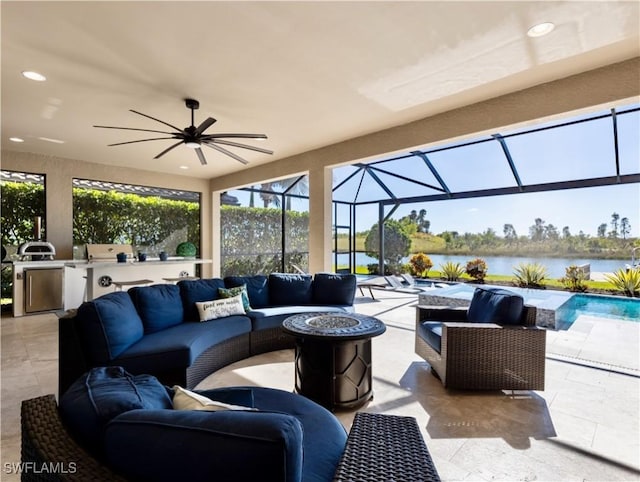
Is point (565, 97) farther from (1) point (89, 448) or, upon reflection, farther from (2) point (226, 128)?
(1) point (89, 448)

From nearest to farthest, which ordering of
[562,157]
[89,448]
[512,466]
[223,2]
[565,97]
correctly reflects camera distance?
[89,448], [512,466], [223,2], [565,97], [562,157]

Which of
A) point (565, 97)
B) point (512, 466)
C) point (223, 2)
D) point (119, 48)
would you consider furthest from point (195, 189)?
point (512, 466)

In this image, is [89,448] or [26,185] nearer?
[89,448]

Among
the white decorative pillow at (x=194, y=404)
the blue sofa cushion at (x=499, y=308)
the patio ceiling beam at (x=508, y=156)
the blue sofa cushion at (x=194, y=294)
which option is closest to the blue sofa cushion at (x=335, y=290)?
the blue sofa cushion at (x=194, y=294)

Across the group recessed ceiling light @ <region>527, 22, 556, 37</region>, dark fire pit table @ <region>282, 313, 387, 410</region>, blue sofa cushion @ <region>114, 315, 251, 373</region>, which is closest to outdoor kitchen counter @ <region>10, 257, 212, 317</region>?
blue sofa cushion @ <region>114, 315, 251, 373</region>

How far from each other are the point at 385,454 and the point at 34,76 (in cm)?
439

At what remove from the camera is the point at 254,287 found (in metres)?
4.42

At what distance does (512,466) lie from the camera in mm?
1946

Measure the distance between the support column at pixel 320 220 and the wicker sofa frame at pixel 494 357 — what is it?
3.00 metres

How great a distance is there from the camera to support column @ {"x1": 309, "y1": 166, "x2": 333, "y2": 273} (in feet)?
18.5

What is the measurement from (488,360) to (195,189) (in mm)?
7545

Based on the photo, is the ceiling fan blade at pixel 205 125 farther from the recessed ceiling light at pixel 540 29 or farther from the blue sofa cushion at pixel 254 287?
the recessed ceiling light at pixel 540 29

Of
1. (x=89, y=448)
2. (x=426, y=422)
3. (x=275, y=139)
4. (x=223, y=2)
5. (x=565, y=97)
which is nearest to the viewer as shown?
(x=89, y=448)

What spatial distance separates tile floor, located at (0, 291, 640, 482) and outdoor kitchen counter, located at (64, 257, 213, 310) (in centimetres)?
114
